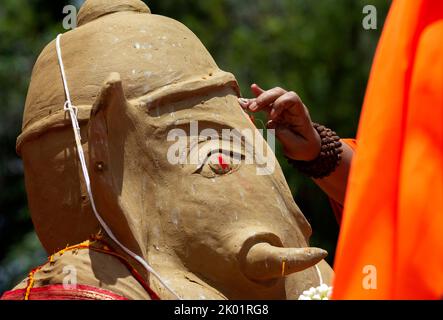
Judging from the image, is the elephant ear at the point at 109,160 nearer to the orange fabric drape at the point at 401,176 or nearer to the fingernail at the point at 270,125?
the fingernail at the point at 270,125

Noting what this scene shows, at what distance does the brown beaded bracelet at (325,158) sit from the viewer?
16.5ft

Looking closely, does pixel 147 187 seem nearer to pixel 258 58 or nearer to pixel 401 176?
pixel 401 176

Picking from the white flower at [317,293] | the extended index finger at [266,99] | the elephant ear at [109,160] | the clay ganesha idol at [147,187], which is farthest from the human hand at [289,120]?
the white flower at [317,293]

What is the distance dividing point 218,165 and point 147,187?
26cm

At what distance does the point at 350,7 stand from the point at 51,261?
8417 millimetres

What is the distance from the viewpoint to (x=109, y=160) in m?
4.28

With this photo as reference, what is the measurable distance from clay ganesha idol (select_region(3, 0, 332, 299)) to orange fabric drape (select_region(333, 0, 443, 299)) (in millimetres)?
820

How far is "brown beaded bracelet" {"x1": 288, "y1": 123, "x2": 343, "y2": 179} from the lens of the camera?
5016 millimetres

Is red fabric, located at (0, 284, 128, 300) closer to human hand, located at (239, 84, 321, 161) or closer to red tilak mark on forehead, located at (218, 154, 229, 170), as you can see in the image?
red tilak mark on forehead, located at (218, 154, 229, 170)

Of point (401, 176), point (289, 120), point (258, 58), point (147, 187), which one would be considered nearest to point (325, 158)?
point (289, 120)

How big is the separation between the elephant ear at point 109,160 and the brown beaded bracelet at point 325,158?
3.19 ft

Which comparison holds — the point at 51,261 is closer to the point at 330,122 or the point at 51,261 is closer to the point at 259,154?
the point at 259,154

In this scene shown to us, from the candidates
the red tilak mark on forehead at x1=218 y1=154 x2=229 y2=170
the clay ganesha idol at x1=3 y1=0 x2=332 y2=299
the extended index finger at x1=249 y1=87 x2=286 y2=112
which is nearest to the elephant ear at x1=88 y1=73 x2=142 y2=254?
the clay ganesha idol at x1=3 y1=0 x2=332 y2=299

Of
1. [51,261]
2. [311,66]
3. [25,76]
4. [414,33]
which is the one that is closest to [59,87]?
[51,261]
